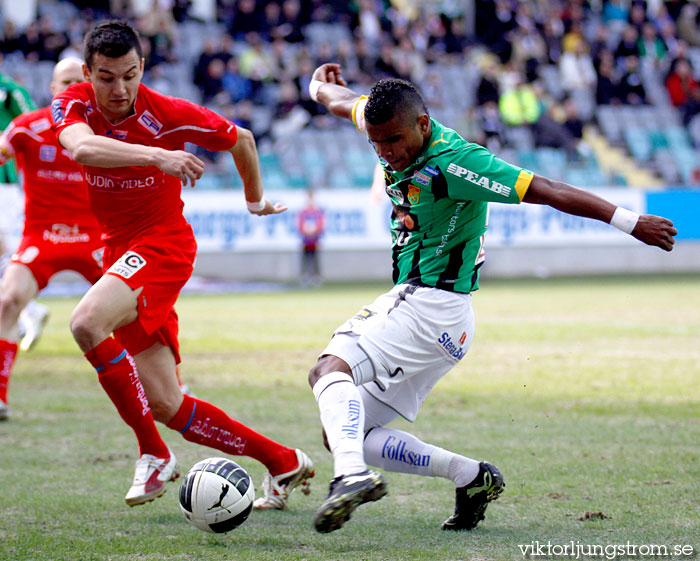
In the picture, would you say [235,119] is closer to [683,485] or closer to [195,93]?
[195,93]

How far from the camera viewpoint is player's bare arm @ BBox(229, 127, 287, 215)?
5047 millimetres

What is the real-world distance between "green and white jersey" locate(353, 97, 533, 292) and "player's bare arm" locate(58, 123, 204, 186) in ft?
2.92

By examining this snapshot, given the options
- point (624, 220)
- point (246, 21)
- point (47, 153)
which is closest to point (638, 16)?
point (246, 21)

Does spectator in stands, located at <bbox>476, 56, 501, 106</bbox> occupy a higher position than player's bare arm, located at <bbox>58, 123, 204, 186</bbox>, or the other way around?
spectator in stands, located at <bbox>476, 56, 501, 106</bbox>

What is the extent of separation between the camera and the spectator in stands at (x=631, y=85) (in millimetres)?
25672

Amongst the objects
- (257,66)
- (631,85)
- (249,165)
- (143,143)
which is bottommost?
(249,165)

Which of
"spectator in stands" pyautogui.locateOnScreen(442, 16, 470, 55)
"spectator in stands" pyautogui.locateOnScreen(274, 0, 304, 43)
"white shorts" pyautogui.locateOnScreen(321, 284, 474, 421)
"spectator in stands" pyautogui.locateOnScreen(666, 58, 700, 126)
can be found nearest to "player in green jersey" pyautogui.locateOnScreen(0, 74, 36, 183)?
"white shorts" pyautogui.locateOnScreen(321, 284, 474, 421)

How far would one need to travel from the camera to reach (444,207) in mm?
4266

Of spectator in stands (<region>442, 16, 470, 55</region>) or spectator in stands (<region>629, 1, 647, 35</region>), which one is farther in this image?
spectator in stands (<region>629, 1, 647, 35</region>)

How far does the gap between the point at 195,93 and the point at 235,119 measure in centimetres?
154

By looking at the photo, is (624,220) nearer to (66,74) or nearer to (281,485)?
(281,485)

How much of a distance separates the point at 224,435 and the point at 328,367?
1.07m

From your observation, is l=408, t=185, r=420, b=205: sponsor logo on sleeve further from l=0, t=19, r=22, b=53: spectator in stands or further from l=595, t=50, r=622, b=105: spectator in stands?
l=595, t=50, r=622, b=105: spectator in stands

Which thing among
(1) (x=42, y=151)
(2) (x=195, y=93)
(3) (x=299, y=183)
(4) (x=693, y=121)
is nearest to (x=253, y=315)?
(1) (x=42, y=151)
